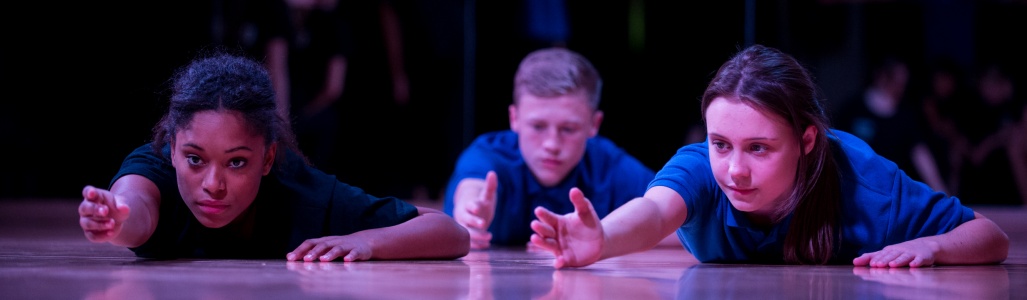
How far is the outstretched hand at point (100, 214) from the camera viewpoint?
1724 mm

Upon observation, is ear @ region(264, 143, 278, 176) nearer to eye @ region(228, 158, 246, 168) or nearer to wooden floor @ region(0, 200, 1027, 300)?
eye @ region(228, 158, 246, 168)

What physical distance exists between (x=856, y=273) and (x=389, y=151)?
4812 millimetres

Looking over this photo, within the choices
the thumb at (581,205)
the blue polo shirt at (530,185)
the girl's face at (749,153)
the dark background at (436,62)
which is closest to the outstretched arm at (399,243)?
the thumb at (581,205)

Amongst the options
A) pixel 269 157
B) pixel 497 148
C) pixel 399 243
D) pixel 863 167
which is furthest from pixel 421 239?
pixel 497 148

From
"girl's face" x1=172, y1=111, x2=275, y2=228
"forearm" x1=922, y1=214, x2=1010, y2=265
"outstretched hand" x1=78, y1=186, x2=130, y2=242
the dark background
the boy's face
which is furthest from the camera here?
the dark background

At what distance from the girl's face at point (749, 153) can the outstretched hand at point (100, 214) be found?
117cm

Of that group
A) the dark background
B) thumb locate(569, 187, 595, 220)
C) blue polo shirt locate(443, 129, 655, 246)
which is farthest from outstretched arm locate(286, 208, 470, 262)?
the dark background

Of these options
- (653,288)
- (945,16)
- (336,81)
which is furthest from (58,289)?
(945,16)

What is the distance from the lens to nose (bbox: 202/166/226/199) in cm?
201

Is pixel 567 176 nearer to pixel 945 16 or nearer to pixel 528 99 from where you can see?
→ pixel 528 99

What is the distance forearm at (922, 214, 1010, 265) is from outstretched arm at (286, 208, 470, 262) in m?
1.06

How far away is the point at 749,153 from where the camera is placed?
2059mm

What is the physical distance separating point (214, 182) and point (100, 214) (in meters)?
0.30

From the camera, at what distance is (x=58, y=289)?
1479mm
